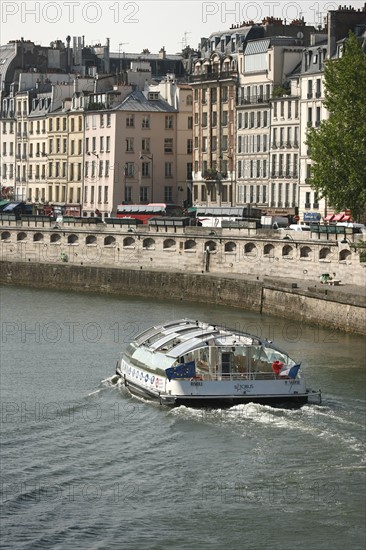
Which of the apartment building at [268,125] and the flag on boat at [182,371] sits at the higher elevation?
the apartment building at [268,125]

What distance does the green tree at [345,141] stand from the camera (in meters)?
75.3

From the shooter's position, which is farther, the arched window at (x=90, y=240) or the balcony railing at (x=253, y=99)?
the balcony railing at (x=253, y=99)

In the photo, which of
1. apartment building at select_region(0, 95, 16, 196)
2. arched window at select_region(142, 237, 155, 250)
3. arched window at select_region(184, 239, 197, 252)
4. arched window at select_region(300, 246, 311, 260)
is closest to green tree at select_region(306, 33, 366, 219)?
arched window at select_region(300, 246, 311, 260)

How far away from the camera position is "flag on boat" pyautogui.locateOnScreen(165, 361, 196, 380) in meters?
52.3

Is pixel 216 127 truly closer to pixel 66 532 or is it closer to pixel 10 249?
pixel 10 249

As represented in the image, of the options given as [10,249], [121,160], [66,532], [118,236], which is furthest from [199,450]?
[121,160]

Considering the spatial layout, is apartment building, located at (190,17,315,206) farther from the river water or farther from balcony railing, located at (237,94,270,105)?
the river water

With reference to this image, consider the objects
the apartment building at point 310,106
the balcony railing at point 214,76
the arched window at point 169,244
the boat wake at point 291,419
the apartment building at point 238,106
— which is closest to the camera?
the boat wake at point 291,419

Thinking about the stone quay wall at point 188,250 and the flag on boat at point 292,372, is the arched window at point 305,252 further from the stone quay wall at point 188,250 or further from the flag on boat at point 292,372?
the flag on boat at point 292,372

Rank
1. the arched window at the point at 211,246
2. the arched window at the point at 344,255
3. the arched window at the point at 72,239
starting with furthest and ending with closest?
1. the arched window at the point at 72,239
2. the arched window at the point at 211,246
3. the arched window at the point at 344,255

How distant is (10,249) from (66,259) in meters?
4.89

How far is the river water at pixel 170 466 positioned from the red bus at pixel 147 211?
151 feet

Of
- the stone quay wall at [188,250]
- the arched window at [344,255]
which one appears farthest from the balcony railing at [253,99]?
the arched window at [344,255]

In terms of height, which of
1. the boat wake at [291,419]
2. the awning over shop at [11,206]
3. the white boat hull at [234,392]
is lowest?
the boat wake at [291,419]
